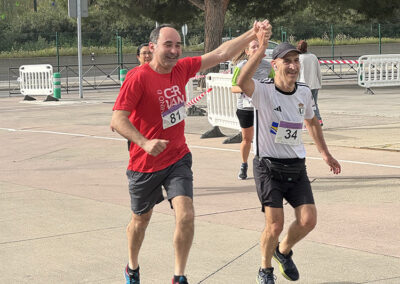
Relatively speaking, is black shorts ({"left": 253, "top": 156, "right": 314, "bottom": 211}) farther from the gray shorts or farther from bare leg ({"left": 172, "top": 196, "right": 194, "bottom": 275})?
bare leg ({"left": 172, "top": 196, "right": 194, "bottom": 275})

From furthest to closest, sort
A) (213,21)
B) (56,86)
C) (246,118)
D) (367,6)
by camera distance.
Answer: (367,6)
(213,21)
(56,86)
(246,118)

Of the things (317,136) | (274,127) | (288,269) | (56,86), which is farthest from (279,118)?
(56,86)

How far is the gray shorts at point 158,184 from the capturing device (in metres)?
5.46

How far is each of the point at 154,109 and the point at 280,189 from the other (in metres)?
1.04

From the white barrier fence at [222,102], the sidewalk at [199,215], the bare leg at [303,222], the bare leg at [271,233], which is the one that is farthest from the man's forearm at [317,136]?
the white barrier fence at [222,102]

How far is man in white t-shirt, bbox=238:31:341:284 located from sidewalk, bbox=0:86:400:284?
13.2 inches

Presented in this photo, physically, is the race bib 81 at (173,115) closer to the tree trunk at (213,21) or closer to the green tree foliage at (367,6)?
the tree trunk at (213,21)

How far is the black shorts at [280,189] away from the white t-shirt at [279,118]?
84mm

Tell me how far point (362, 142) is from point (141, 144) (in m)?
8.23

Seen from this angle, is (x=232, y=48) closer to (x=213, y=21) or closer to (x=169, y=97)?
(x=169, y=97)

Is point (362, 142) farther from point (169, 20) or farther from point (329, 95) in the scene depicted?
point (169, 20)

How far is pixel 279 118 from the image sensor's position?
5715 mm

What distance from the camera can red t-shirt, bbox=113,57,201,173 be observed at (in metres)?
5.41

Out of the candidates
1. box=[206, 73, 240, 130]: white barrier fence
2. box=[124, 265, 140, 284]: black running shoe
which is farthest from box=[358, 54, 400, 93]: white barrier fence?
box=[124, 265, 140, 284]: black running shoe
